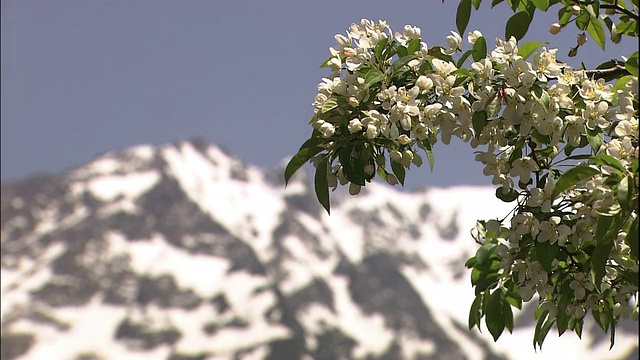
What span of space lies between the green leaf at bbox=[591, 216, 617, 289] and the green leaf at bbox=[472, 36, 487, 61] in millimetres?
923

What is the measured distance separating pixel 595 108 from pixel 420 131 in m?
0.78

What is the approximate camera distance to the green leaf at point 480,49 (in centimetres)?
346

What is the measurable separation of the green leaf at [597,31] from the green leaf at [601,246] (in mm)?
1204

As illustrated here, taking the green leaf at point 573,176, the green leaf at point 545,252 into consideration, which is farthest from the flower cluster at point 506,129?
the green leaf at point 573,176

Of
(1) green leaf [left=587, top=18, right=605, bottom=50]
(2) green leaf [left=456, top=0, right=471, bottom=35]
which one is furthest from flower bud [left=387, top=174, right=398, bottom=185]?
(1) green leaf [left=587, top=18, right=605, bottom=50]

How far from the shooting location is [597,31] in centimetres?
383

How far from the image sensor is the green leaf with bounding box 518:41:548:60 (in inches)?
135

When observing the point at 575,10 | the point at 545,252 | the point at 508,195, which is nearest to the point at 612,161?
the point at 545,252

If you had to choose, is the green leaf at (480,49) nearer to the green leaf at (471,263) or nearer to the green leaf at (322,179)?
the green leaf at (322,179)

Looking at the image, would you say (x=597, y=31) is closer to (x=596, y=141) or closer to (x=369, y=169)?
(x=596, y=141)

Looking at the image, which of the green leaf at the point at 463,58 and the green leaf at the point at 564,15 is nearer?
the green leaf at the point at 463,58

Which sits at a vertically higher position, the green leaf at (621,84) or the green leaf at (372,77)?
the green leaf at (372,77)

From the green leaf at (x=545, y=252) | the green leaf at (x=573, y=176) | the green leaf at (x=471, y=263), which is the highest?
the green leaf at (x=471, y=263)

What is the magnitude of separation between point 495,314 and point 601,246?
2.95 ft
